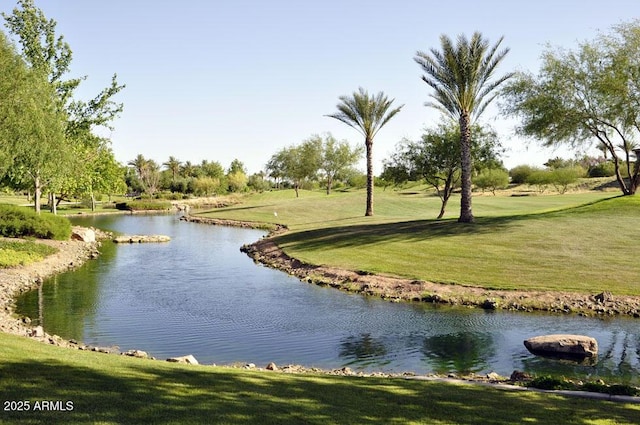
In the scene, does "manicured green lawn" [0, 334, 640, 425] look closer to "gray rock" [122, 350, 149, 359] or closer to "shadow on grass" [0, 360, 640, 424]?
"shadow on grass" [0, 360, 640, 424]

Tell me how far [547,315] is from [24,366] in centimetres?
1885

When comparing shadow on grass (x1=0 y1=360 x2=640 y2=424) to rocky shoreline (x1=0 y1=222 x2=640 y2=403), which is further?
rocky shoreline (x1=0 y1=222 x2=640 y2=403)

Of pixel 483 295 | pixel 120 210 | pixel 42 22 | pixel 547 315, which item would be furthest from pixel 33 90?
pixel 120 210

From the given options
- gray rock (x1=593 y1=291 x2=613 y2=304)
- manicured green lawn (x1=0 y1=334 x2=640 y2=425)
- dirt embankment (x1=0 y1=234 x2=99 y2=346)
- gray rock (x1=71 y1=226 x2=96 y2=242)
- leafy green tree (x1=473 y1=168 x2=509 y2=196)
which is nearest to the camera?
manicured green lawn (x1=0 y1=334 x2=640 y2=425)

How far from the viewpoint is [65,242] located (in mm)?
39625

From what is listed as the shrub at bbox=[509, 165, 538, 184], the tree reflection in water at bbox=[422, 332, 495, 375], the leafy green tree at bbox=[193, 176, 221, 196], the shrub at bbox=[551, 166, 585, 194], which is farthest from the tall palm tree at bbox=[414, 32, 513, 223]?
the leafy green tree at bbox=[193, 176, 221, 196]

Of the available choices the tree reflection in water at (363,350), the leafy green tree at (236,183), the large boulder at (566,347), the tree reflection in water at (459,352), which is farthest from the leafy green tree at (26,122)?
the leafy green tree at (236,183)

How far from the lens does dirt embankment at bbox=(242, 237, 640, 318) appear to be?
21469 mm

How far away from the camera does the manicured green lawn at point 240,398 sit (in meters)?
7.89

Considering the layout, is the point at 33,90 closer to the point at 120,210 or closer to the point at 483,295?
the point at 483,295

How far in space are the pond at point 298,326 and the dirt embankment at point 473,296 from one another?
830 mm

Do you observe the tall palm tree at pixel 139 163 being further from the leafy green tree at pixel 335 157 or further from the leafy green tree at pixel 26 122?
the leafy green tree at pixel 26 122

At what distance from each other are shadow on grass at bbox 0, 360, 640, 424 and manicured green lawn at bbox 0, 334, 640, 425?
2cm

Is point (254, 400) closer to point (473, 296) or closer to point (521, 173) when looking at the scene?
point (473, 296)
